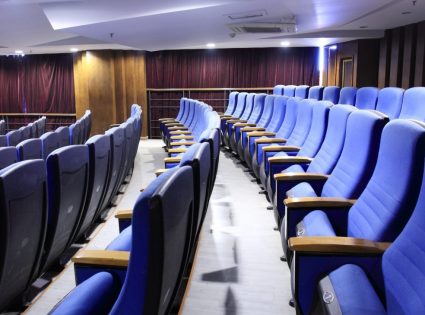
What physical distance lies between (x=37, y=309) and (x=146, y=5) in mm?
3892

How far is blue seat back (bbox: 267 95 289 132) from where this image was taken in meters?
5.26

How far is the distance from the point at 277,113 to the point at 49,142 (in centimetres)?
289

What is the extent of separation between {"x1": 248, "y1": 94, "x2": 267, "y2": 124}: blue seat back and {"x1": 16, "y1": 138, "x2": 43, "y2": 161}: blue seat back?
11.9ft

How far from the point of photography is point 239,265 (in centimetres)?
263

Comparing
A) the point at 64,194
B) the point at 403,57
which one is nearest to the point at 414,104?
the point at 64,194

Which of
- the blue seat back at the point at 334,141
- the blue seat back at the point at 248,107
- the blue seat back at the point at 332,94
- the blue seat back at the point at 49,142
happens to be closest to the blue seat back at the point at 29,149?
the blue seat back at the point at 49,142

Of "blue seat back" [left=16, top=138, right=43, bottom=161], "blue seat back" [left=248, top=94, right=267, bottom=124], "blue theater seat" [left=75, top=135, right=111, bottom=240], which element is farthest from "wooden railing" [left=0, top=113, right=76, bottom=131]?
"blue theater seat" [left=75, top=135, right=111, bottom=240]

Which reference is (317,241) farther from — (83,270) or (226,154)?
(226,154)

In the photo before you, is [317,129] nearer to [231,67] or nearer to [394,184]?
[394,184]

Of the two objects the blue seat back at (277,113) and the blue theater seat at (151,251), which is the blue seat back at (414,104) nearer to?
the blue seat back at (277,113)

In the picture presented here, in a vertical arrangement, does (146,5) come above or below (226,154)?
above

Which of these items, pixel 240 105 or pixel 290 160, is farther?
pixel 240 105

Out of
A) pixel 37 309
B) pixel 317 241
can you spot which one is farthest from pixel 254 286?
pixel 37 309

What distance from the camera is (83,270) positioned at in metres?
1.47
